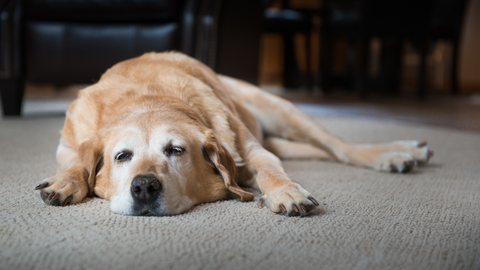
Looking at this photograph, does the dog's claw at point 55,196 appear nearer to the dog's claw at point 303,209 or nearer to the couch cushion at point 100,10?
the dog's claw at point 303,209

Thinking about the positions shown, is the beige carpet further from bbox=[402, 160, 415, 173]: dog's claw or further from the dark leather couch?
the dark leather couch

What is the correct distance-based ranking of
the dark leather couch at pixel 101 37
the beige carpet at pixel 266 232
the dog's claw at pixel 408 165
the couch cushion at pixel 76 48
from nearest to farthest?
the beige carpet at pixel 266 232, the dog's claw at pixel 408 165, the dark leather couch at pixel 101 37, the couch cushion at pixel 76 48

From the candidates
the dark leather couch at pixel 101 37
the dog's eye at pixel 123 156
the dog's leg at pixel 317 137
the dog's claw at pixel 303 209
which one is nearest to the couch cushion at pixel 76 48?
the dark leather couch at pixel 101 37

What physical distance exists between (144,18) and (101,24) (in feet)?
1.26

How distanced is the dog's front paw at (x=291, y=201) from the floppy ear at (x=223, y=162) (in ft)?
0.42

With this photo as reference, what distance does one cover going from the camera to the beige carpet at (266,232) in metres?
0.87

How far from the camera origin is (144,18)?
3146mm

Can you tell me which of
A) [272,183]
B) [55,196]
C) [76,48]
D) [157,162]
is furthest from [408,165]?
[76,48]

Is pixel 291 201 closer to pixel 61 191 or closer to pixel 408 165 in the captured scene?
pixel 61 191

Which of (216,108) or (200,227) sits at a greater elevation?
(216,108)

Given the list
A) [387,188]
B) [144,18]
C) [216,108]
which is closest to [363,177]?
[387,188]

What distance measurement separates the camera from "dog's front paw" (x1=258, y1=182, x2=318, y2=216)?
1.16m

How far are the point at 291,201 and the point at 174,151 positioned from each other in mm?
389

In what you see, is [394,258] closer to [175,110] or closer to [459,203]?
[459,203]
